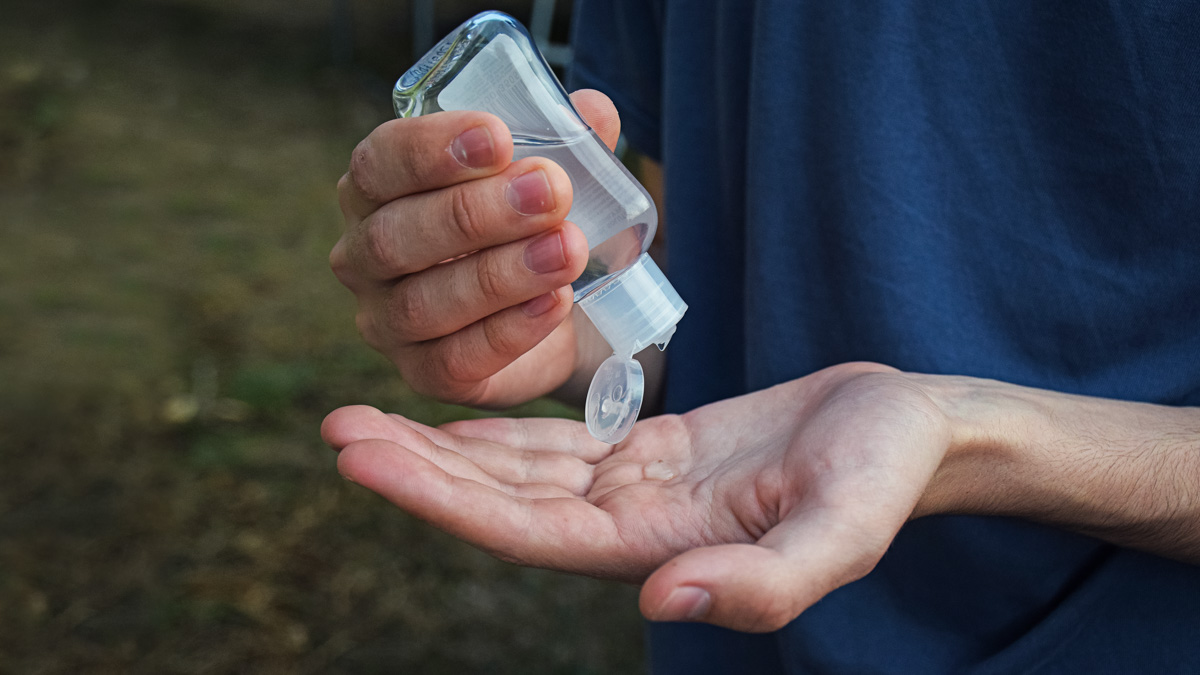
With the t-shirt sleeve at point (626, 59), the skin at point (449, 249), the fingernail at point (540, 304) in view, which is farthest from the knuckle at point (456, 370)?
the t-shirt sleeve at point (626, 59)

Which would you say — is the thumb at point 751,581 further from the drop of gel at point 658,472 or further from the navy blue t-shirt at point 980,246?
the navy blue t-shirt at point 980,246

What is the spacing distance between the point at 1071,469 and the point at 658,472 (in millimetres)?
462

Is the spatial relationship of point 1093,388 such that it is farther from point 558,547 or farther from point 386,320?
point 386,320

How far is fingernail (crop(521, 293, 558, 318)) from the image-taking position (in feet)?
3.43

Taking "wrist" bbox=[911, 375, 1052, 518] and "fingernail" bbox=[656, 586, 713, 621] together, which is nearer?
"fingernail" bbox=[656, 586, 713, 621]

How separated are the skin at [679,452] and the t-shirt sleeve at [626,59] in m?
0.55

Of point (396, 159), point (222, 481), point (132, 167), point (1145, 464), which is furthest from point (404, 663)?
point (132, 167)

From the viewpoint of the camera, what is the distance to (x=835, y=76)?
4.07ft

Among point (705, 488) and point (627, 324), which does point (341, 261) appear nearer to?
point (627, 324)

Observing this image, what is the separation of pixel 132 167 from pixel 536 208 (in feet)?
13.4

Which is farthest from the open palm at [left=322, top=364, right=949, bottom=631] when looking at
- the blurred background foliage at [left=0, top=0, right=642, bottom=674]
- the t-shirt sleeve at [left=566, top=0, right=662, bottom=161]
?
Result: the blurred background foliage at [left=0, top=0, right=642, bottom=674]

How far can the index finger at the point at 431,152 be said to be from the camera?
0.91 m

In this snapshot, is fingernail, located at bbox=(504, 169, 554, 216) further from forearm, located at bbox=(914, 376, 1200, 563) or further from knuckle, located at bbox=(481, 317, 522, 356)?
forearm, located at bbox=(914, 376, 1200, 563)

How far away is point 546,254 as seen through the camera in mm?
966
